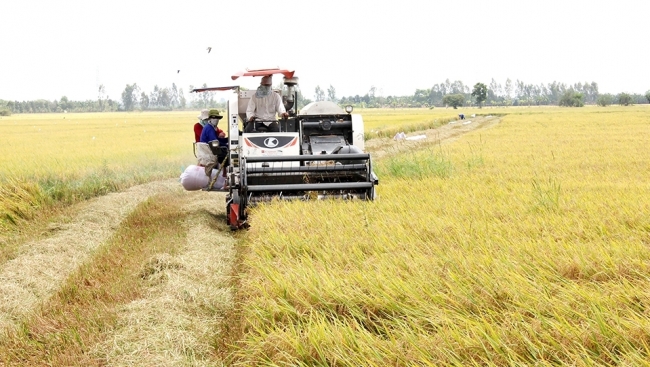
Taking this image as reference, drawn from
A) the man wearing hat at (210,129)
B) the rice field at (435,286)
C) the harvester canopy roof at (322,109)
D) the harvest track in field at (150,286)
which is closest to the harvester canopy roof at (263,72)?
the man wearing hat at (210,129)

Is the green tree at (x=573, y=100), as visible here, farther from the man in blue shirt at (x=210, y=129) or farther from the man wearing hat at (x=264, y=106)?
the man in blue shirt at (x=210, y=129)

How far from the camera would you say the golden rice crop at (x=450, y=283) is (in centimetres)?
314

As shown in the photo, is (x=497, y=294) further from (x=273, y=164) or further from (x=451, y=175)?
(x=451, y=175)

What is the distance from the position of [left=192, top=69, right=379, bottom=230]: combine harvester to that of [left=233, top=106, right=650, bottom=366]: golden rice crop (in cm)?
89

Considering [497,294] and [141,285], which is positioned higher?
[497,294]

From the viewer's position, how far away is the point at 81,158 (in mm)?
17844

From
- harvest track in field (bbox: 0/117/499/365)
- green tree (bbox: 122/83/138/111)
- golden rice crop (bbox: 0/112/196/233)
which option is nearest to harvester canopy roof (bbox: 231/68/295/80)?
harvest track in field (bbox: 0/117/499/365)

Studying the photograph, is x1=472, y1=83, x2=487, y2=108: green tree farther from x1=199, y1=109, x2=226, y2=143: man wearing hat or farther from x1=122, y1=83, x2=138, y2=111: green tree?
x1=199, y1=109, x2=226, y2=143: man wearing hat

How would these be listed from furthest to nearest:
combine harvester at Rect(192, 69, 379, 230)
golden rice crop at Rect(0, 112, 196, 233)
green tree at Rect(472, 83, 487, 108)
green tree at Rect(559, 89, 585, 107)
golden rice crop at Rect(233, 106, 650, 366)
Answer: green tree at Rect(472, 83, 487, 108)
green tree at Rect(559, 89, 585, 107)
golden rice crop at Rect(0, 112, 196, 233)
combine harvester at Rect(192, 69, 379, 230)
golden rice crop at Rect(233, 106, 650, 366)

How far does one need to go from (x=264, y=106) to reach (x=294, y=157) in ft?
6.51

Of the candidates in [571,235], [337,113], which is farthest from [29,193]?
[571,235]

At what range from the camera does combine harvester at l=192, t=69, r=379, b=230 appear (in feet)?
28.3

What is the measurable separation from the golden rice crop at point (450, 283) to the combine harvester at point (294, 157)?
889 mm

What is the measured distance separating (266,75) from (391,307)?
7016mm
